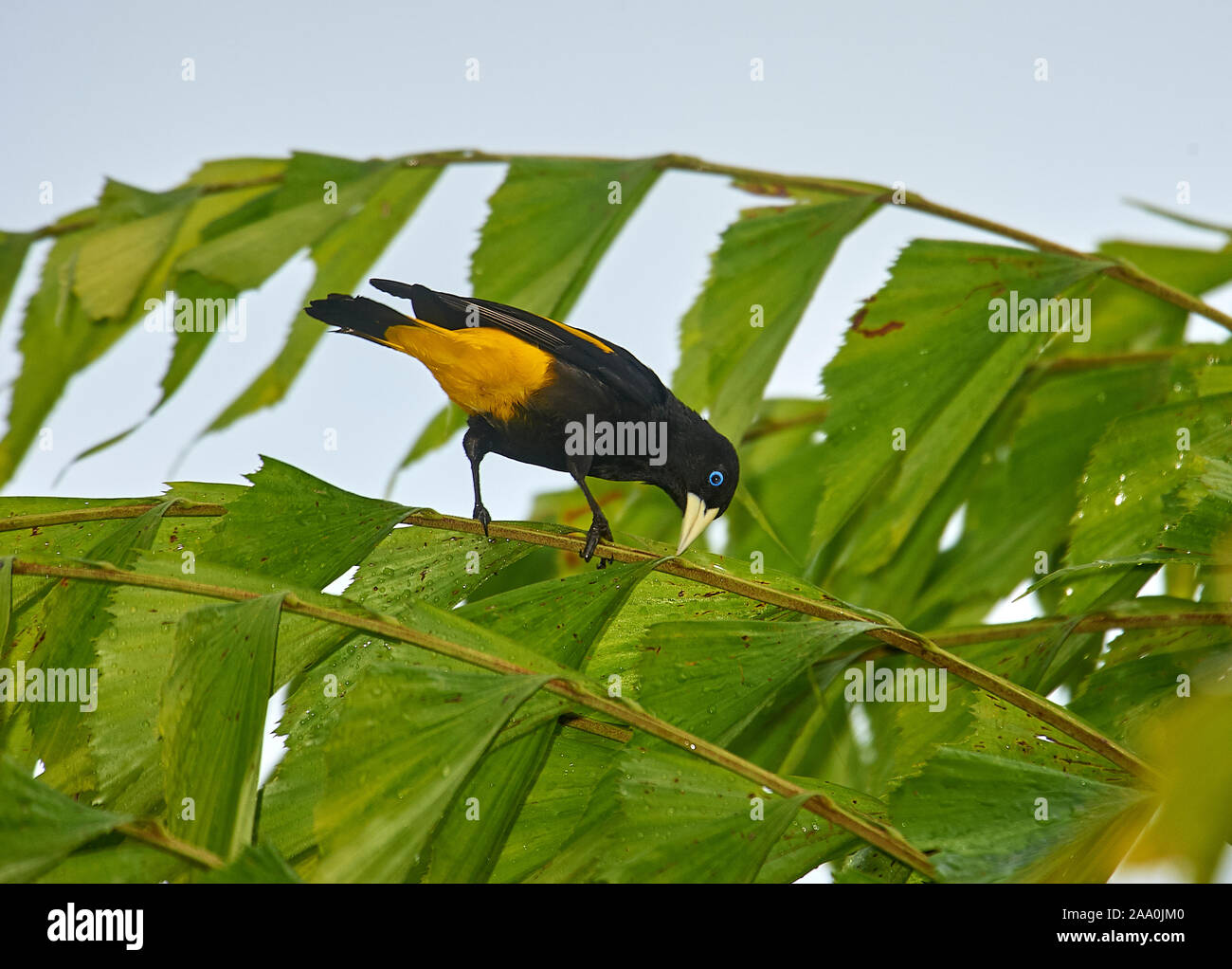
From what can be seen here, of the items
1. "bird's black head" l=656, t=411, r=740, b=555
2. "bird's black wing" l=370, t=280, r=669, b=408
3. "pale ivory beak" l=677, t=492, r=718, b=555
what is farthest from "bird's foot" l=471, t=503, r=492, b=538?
"pale ivory beak" l=677, t=492, r=718, b=555

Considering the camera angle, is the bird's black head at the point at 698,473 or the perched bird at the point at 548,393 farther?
the bird's black head at the point at 698,473

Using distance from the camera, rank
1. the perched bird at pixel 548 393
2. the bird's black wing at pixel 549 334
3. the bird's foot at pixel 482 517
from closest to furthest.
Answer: the bird's foot at pixel 482 517 < the bird's black wing at pixel 549 334 < the perched bird at pixel 548 393

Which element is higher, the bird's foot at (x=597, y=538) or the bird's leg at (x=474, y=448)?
the bird's leg at (x=474, y=448)

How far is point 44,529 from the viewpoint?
1.88 meters

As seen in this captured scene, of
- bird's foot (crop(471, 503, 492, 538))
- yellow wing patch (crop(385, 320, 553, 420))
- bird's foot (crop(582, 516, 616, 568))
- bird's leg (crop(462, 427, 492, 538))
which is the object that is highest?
yellow wing patch (crop(385, 320, 553, 420))

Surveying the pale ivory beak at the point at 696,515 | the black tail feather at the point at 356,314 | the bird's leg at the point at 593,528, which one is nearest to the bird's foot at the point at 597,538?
the bird's leg at the point at 593,528

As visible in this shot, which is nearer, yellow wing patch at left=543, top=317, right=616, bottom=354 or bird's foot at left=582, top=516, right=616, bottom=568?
bird's foot at left=582, top=516, right=616, bottom=568

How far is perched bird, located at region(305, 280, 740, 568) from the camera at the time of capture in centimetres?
227

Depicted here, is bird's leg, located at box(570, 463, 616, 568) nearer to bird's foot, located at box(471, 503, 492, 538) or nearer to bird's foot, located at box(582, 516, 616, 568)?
bird's foot, located at box(582, 516, 616, 568)

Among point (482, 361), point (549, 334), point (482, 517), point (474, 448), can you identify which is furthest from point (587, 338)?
point (482, 517)

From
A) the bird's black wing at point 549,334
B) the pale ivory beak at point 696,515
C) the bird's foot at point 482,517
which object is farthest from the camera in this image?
the pale ivory beak at point 696,515

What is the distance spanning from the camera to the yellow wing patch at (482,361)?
7.52ft

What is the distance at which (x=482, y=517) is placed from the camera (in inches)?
76.7

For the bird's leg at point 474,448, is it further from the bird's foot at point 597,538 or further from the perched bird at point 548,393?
the bird's foot at point 597,538
